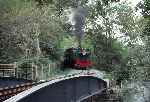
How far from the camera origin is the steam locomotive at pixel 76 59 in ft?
124

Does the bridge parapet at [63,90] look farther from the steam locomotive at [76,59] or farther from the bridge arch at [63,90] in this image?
the steam locomotive at [76,59]

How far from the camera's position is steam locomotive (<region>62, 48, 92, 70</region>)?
124 ft

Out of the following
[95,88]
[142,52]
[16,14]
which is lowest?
[95,88]

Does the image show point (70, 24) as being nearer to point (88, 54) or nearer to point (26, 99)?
point (88, 54)

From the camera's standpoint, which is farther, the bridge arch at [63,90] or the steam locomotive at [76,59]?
the steam locomotive at [76,59]

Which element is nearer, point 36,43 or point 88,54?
point 36,43

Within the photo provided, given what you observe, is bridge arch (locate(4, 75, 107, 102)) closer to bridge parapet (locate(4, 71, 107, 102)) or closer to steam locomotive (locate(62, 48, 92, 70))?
bridge parapet (locate(4, 71, 107, 102))

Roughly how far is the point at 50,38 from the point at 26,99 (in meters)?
30.1

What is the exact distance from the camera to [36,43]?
115ft

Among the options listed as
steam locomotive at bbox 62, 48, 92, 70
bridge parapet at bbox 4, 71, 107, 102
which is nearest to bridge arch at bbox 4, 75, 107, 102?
bridge parapet at bbox 4, 71, 107, 102

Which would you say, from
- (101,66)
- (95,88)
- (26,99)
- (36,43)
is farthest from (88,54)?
(26,99)

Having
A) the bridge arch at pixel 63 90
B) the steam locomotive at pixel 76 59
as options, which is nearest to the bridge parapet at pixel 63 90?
the bridge arch at pixel 63 90

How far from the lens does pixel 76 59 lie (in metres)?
37.8

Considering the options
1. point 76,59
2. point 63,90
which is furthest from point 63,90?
point 76,59
